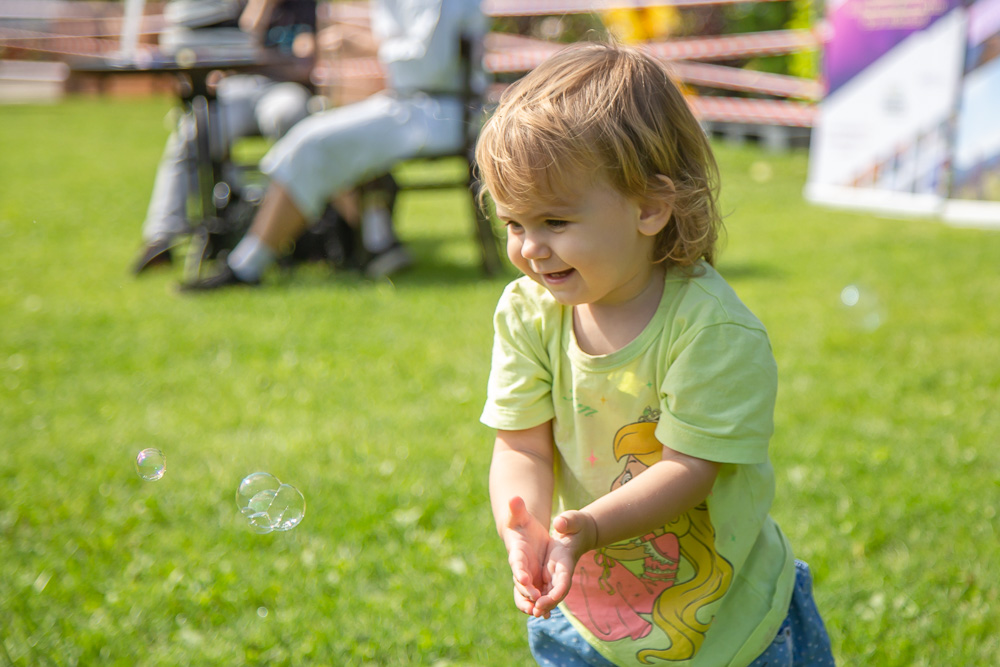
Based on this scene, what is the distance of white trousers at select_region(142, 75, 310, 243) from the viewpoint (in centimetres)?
596

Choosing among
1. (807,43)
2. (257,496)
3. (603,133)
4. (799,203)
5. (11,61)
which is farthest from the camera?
(11,61)

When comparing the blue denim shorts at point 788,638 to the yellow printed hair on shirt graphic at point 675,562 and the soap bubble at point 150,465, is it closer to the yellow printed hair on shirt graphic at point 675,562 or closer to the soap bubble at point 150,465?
the yellow printed hair on shirt graphic at point 675,562

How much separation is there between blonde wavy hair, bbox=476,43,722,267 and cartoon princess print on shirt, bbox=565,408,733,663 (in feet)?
1.14

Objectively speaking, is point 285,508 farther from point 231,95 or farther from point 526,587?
point 231,95

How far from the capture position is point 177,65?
497cm

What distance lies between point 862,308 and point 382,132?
265 centimetres

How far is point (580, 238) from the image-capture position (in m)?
1.34

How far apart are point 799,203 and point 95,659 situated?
Result: 6.98m

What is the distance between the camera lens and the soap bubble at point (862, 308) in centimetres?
423

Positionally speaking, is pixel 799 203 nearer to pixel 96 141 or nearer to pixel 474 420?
pixel 474 420

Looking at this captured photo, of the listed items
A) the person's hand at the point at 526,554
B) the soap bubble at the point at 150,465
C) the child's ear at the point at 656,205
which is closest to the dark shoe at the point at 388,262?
the soap bubble at the point at 150,465

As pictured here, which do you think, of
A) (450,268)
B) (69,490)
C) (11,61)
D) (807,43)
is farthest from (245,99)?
(11,61)

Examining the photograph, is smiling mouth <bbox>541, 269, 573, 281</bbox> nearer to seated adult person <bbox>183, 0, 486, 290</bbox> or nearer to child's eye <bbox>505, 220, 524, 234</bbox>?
child's eye <bbox>505, 220, 524, 234</bbox>

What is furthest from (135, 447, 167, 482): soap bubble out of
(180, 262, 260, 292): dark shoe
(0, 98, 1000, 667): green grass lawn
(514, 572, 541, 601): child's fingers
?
(180, 262, 260, 292): dark shoe
